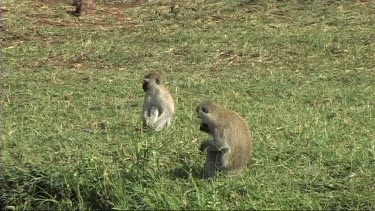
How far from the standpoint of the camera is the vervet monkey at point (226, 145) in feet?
18.2

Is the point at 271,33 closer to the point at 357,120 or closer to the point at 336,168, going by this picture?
the point at 357,120

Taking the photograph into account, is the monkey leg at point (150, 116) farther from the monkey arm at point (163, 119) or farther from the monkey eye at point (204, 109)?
the monkey eye at point (204, 109)

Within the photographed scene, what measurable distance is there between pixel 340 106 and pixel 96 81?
3603 mm

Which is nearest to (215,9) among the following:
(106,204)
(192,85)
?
(192,85)

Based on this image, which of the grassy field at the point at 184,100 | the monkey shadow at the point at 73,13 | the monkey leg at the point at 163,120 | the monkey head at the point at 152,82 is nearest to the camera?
the grassy field at the point at 184,100

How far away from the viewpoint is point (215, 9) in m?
14.5

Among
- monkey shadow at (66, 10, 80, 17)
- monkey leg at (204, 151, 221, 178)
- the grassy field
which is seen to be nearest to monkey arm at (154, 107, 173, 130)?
the grassy field

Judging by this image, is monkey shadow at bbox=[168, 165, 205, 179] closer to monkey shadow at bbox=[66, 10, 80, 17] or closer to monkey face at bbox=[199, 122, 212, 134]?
monkey face at bbox=[199, 122, 212, 134]

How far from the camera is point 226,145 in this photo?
5586 mm

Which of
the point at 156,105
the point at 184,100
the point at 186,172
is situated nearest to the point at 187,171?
the point at 186,172

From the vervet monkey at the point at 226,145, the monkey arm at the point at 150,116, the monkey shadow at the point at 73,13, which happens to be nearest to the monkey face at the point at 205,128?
the vervet monkey at the point at 226,145

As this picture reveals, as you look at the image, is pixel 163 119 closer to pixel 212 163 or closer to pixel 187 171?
→ pixel 187 171

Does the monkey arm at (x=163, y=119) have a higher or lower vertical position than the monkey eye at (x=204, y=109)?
lower

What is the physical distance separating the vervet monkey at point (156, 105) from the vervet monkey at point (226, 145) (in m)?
1.70
